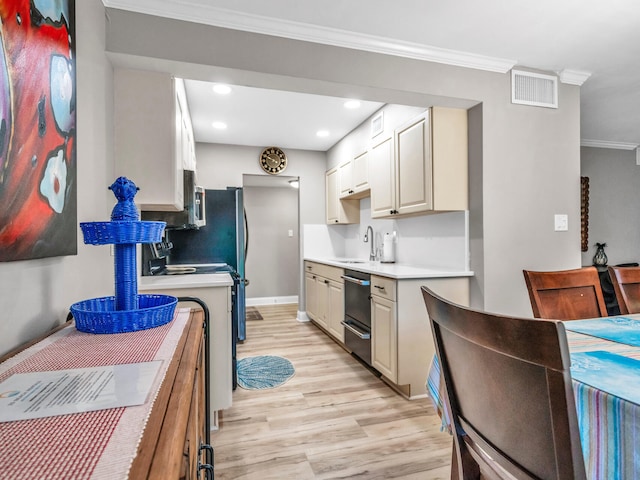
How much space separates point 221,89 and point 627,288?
3036 millimetres

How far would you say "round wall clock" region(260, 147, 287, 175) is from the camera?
4617 millimetres

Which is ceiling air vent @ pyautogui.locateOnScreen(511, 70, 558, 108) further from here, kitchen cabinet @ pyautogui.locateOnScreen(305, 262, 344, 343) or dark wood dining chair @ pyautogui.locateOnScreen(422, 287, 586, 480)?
dark wood dining chair @ pyautogui.locateOnScreen(422, 287, 586, 480)

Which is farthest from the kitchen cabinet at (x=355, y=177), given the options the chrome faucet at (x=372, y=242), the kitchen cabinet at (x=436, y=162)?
the kitchen cabinet at (x=436, y=162)

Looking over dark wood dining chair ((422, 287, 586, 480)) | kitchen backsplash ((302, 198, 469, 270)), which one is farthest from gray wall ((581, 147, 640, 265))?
dark wood dining chair ((422, 287, 586, 480))

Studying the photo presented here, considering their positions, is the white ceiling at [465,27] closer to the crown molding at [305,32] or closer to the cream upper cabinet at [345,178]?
the crown molding at [305,32]

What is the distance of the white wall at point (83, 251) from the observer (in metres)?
0.87

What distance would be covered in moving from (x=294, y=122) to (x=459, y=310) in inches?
133

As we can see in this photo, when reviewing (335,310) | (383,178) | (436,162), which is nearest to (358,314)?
(335,310)

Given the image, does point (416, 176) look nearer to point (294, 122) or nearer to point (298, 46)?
point (298, 46)

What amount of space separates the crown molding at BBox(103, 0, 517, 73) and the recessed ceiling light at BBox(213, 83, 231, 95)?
0.90m

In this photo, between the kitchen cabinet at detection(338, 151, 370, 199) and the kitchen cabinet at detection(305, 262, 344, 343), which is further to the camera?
the kitchen cabinet at detection(338, 151, 370, 199)

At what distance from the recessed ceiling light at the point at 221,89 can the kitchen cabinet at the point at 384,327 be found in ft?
6.40

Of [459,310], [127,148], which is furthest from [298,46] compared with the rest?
[459,310]

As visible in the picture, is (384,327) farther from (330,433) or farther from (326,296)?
(326,296)
